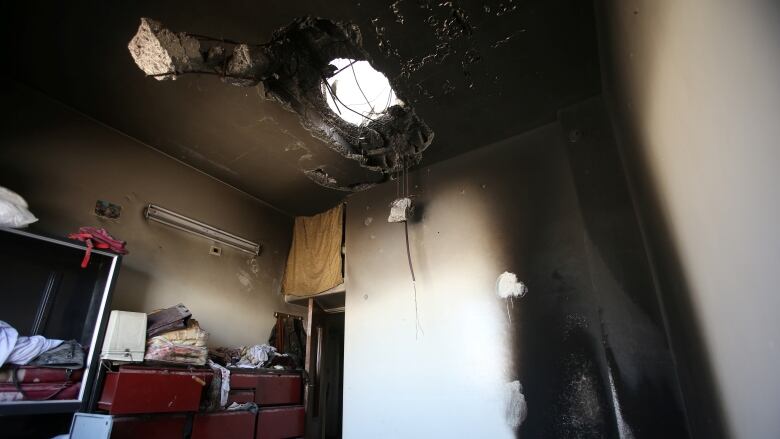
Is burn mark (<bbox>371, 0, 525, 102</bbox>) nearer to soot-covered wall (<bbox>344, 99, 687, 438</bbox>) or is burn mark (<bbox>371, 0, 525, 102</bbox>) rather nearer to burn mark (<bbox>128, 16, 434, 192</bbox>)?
burn mark (<bbox>128, 16, 434, 192</bbox>)

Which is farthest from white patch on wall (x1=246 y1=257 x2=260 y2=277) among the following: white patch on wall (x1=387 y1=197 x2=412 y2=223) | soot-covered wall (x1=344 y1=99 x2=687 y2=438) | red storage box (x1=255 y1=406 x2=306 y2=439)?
white patch on wall (x1=387 y1=197 x2=412 y2=223)

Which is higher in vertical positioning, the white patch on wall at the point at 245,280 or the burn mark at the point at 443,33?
the burn mark at the point at 443,33

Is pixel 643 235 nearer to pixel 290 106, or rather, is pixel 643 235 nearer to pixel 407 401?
pixel 407 401

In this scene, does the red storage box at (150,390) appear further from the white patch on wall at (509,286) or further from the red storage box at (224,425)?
the white patch on wall at (509,286)

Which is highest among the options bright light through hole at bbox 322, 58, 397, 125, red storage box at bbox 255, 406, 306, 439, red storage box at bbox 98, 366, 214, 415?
bright light through hole at bbox 322, 58, 397, 125

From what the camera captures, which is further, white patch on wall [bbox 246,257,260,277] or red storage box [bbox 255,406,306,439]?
white patch on wall [bbox 246,257,260,277]

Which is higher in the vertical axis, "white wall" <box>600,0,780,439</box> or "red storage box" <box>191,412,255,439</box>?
"white wall" <box>600,0,780,439</box>

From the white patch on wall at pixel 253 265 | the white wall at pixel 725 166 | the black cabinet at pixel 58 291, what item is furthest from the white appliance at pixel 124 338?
the white wall at pixel 725 166

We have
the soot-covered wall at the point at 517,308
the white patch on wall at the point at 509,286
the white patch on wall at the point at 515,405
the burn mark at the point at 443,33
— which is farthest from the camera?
the white patch on wall at the point at 509,286

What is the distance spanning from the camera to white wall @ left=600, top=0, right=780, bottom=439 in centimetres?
90

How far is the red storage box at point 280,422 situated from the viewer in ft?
11.6

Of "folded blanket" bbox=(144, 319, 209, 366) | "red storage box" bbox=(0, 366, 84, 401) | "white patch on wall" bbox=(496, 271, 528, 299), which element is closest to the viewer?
"red storage box" bbox=(0, 366, 84, 401)

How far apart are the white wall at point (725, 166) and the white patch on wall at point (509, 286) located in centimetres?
134

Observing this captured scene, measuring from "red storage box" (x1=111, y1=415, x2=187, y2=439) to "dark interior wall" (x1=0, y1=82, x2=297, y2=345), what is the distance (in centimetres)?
117
